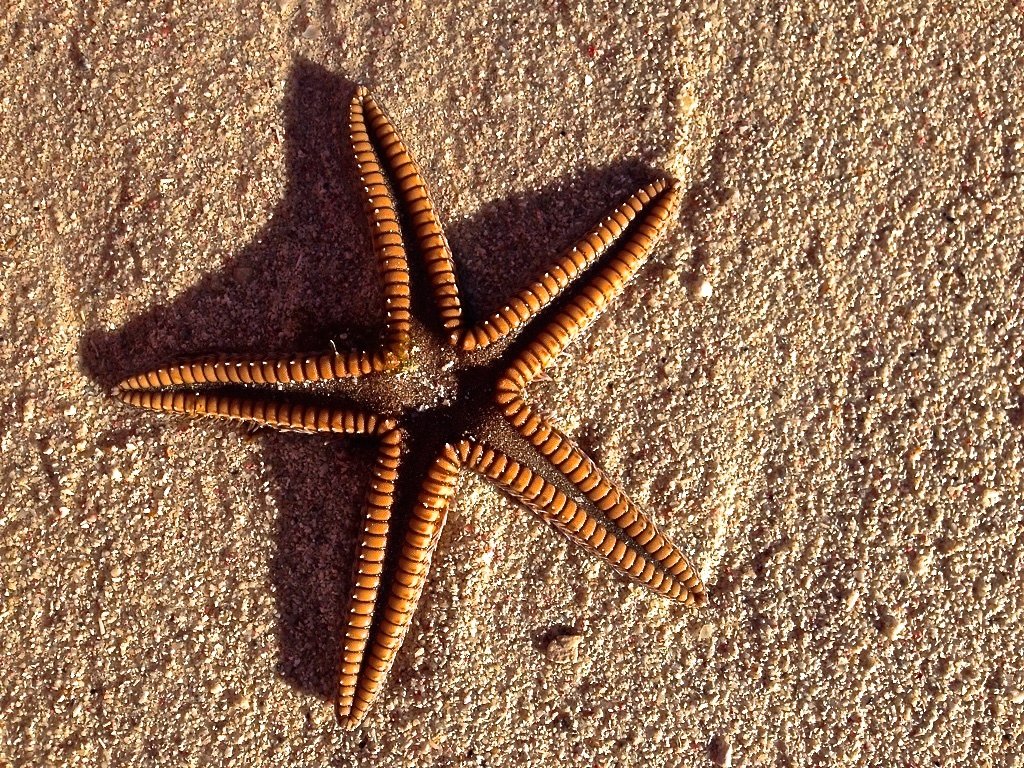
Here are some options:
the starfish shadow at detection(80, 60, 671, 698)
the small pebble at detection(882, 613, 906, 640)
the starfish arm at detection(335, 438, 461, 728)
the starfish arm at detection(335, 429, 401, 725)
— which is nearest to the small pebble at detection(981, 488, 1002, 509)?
the small pebble at detection(882, 613, 906, 640)

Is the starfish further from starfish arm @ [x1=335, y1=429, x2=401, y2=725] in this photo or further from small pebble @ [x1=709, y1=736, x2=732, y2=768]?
small pebble @ [x1=709, y1=736, x2=732, y2=768]

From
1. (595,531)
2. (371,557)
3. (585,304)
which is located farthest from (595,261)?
(371,557)

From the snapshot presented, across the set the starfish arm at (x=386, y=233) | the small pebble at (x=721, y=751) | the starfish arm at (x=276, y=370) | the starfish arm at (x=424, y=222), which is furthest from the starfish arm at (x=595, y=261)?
the small pebble at (x=721, y=751)

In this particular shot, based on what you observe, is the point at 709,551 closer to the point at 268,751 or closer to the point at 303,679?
the point at 303,679

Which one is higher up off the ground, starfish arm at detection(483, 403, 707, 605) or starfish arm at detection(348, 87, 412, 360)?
starfish arm at detection(348, 87, 412, 360)

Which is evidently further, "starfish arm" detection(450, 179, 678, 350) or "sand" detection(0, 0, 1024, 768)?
"sand" detection(0, 0, 1024, 768)

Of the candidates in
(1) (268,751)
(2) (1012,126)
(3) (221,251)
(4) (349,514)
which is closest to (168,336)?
(3) (221,251)

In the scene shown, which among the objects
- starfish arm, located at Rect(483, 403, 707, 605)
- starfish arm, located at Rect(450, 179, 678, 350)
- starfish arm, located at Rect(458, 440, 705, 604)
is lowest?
starfish arm, located at Rect(458, 440, 705, 604)

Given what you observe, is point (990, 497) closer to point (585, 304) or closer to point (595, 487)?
point (595, 487)
